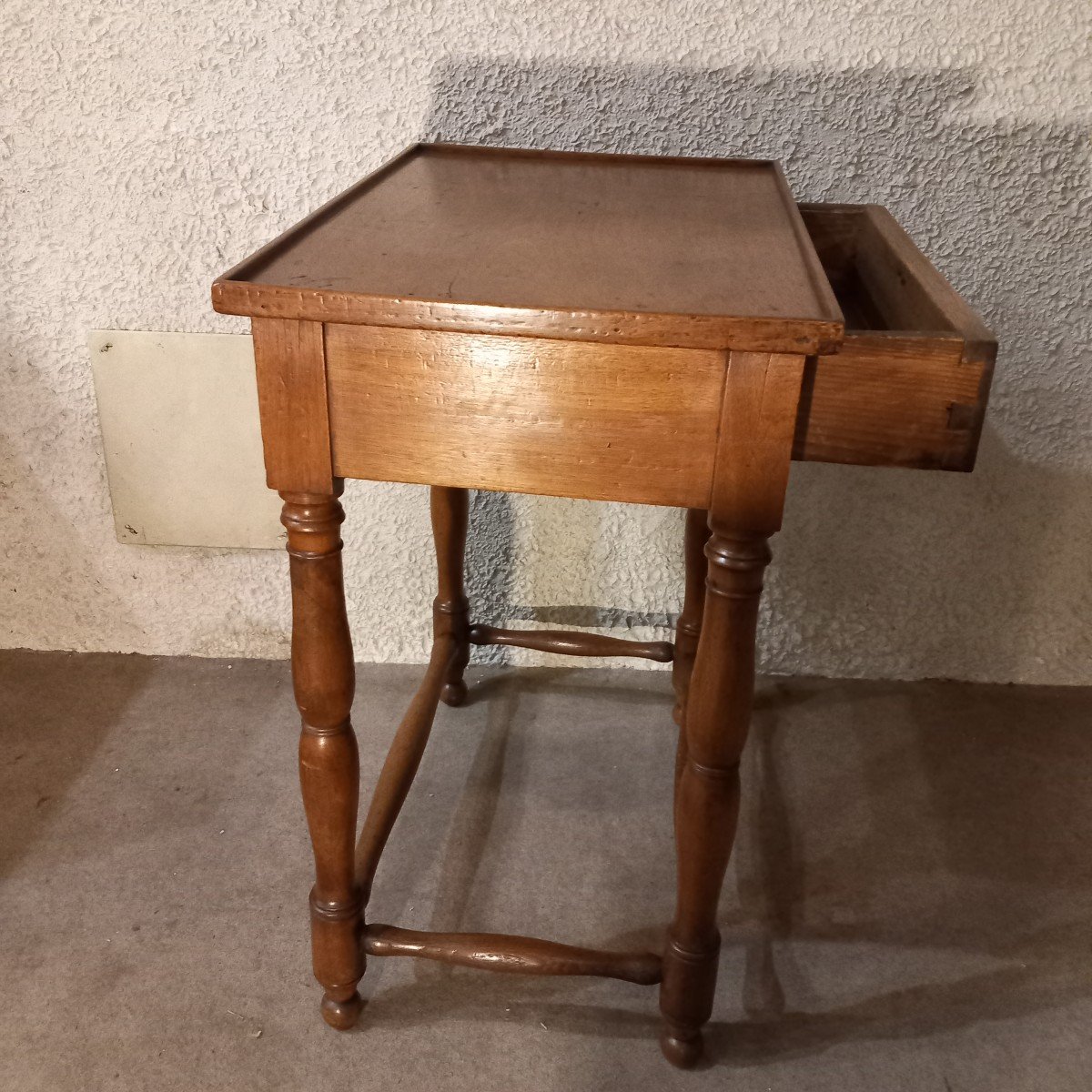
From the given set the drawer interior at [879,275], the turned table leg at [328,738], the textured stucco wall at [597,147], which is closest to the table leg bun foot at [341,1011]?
the turned table leg at [328,738]

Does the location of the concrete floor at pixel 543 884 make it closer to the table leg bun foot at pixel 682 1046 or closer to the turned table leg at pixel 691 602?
the table leg bun foot at pixel 682 1046

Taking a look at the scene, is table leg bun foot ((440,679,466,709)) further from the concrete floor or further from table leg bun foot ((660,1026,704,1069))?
table leg bun foot ((660,1026,704,1069))

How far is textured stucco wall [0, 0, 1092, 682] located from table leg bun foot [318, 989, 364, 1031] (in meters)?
0.64

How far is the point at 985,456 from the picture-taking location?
1.42 meters

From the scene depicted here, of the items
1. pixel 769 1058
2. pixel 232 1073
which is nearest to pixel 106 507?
pixel 232 1073

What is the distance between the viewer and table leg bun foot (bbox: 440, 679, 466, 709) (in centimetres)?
148

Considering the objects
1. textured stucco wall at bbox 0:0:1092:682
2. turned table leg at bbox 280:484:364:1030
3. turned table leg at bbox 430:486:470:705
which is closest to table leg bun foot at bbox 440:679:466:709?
turned table leg at bbox 430:486:470:705

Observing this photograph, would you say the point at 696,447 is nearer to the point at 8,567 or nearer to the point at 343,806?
the point at 343,806

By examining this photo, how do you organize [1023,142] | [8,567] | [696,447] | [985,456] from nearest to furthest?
[696,447] → [1023,142] → [985,456] → [8,567]

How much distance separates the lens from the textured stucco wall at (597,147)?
1236 mm

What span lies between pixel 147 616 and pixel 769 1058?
41.6 inches

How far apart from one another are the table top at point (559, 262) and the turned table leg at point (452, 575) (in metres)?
0.41

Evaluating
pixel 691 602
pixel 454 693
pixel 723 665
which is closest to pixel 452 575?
pixel 454 693

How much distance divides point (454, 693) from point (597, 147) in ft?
2.41
